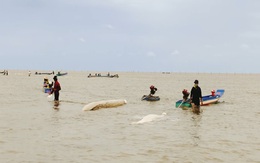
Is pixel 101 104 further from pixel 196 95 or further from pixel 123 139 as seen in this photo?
pixel 123 139

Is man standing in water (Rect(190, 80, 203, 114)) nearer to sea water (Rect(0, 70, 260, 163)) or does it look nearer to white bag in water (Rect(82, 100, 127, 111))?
sea water (Rect(0, 70, 260, 163))

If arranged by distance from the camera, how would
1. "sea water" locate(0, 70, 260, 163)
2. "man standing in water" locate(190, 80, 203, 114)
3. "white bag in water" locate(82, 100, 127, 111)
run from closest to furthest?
"sea water" locate(0, 70, 260, 163)
"man standing in water" locate(190, 80, 203, 114)
"white bag in water" locate(82, 100, 127, 111)

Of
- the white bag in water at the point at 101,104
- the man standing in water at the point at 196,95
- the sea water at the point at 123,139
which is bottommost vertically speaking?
the sea water at the point at 123,139

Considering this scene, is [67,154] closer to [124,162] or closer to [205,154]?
[124,162]

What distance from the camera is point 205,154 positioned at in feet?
35.1

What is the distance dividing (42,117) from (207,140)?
9.71 metres

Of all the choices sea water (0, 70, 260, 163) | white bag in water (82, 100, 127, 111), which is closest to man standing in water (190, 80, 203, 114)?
sea water (0, 70, 260, 163)

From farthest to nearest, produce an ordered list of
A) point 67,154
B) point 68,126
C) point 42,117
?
point 42,117 → point 68,126 → point 67,154

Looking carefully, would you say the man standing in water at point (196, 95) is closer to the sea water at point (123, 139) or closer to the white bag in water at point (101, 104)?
the sea water at point (123, 139)

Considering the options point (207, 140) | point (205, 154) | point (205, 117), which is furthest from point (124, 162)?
point (205, 117)

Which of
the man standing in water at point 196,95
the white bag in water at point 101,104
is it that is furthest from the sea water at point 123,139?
the white bag in water at point 101,104

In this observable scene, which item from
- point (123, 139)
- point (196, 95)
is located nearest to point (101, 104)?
point (196, 95)

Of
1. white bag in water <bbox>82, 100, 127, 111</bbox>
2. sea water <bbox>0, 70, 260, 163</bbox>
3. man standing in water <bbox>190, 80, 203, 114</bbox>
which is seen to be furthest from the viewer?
Answer: white bag in water <bbox>82, 100, 127, 111</bbox>

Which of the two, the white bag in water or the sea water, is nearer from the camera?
the sea water
